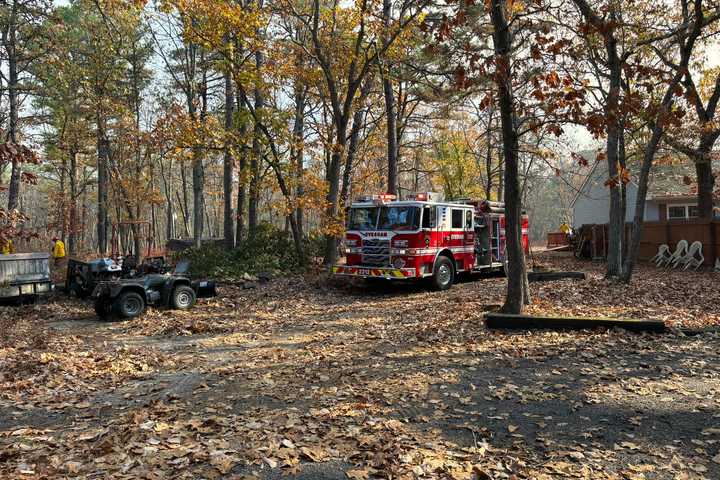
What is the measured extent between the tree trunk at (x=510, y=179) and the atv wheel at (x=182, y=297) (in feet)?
24.7

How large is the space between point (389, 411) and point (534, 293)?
7.84 m

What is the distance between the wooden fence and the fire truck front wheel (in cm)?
1074

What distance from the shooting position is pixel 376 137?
31.3m

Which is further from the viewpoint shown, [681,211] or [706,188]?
[681,211]

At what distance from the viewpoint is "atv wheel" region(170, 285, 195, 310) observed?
480 inches

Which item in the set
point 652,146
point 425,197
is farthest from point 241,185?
point 652,146

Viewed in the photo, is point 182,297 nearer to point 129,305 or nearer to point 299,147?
point 129,305

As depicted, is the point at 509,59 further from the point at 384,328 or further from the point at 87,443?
the point at 87,443

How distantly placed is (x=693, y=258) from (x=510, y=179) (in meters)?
14.5

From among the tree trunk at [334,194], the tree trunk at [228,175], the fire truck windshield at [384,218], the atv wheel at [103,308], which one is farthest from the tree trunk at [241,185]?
the atv wheel at [103,308]

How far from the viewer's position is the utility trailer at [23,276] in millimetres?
12242

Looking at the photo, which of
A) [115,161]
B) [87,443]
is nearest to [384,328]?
[87,443]

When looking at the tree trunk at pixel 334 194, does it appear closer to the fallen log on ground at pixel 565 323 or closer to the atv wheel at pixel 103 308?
the atv wheel at pixel 103 308

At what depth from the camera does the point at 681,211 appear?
33.0 meters
